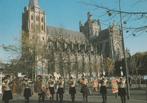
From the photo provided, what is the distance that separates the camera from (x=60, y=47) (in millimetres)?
68000

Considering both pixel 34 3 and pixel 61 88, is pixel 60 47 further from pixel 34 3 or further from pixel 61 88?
pixel 34 3

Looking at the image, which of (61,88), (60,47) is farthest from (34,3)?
(61,88)

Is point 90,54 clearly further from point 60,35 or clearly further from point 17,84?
point 17,84

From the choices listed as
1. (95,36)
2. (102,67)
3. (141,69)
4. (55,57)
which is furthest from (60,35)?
(95,36)

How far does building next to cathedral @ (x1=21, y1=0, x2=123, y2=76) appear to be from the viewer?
51681 mm

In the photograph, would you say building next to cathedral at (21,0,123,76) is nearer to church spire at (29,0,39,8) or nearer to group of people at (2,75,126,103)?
church spire at (29,0,39,8)

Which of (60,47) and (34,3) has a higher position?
(34,3)

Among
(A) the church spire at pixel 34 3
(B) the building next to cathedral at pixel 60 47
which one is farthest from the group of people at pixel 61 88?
(A) the church spire at pixel 34 3

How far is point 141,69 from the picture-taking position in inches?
3627

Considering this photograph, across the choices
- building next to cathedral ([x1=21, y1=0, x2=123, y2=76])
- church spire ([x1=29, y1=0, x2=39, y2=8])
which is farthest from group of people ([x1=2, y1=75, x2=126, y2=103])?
church spire ([x1=29, y1=0, x2=39, y2=8])

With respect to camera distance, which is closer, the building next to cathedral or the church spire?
the building next to cathedral

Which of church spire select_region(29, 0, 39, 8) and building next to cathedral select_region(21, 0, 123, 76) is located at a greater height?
church spire select_region(29, 0, 39, 8)

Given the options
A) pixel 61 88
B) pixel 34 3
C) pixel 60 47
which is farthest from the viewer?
pixel 34 3

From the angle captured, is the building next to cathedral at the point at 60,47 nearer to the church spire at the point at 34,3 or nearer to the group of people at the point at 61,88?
the church spire at the point at 34,3
